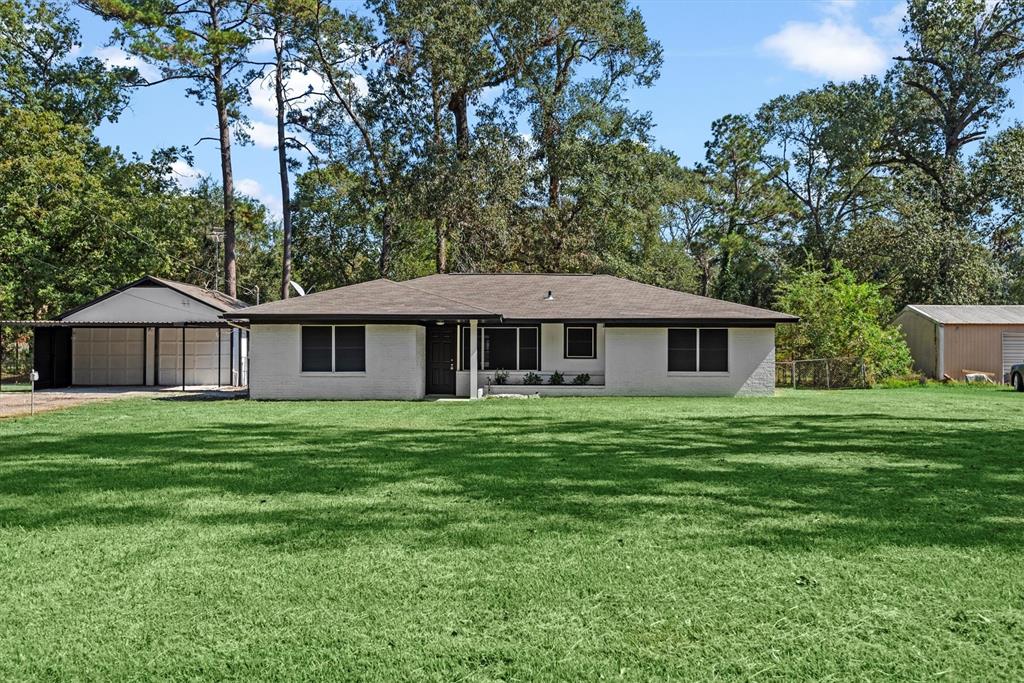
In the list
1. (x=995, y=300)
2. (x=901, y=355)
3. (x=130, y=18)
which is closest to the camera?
(x=901, y=355)

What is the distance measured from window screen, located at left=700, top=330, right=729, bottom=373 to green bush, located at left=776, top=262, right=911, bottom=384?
4776 millimetres

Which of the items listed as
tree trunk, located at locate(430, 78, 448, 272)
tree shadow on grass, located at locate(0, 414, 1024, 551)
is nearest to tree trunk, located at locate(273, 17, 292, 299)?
tree trunk, located at locate(430, 78, 448, 272)

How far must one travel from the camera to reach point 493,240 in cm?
3722

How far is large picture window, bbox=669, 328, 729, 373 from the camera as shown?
84.2 ft

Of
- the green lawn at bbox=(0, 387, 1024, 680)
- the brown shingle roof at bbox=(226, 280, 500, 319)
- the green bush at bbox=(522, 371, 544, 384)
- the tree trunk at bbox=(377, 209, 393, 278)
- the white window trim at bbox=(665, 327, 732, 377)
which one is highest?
the tree trunk at bbox=(377, 209, 393, 278)

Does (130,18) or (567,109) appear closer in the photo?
(130,18)

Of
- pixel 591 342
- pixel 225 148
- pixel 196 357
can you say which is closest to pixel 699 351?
pixel 591 342

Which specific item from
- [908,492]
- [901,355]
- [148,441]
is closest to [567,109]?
[901,355]

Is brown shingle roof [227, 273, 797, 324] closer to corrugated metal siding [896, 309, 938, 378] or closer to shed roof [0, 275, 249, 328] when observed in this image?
shed roof [0, 275, 249, 328]

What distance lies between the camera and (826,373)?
29.2 m

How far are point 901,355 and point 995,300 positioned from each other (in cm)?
1897

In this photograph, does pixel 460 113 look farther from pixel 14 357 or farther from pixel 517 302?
pixel 14 357

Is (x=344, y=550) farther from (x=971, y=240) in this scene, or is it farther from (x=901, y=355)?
(x=971, y=240)

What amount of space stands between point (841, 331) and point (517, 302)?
11342 millimetres
